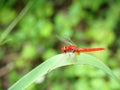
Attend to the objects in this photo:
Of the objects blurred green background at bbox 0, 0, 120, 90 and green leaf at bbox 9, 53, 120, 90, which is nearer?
green leaf at bbox 9, 53, 120, 90

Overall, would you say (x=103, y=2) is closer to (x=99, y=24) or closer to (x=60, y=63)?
(x=99, y=24)

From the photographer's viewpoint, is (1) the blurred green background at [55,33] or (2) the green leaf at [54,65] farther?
(1) the blurred green background at [55,33]

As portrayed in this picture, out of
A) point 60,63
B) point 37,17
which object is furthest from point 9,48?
point 60,63

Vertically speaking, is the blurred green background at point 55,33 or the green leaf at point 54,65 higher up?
the blurred green background at point 55,33

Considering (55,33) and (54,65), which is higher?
(55,33)

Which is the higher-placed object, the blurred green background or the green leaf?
the blurred green background
